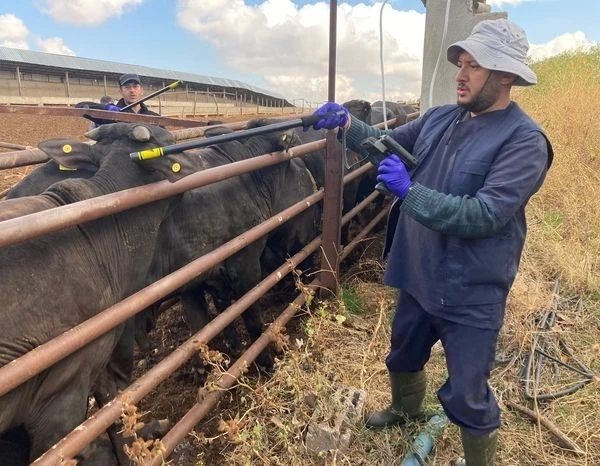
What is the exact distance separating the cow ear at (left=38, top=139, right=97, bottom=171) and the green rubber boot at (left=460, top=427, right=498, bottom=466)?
2279 mm

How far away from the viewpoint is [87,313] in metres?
2.12

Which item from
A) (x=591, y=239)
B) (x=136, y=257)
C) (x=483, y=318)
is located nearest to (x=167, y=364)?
(x=136, y=257)

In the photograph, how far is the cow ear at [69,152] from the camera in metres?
2.47

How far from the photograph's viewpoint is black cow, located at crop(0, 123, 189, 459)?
6.10ft

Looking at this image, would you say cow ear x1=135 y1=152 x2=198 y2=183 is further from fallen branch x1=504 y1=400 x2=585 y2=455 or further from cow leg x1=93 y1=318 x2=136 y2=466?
fallen branch x1=504 y1=400 x2=585 y2=455

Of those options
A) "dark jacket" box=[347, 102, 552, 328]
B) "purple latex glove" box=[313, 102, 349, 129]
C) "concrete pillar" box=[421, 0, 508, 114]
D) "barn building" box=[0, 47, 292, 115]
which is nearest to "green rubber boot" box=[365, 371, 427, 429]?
"dark jacket" box=[347, 102, 552, 328]

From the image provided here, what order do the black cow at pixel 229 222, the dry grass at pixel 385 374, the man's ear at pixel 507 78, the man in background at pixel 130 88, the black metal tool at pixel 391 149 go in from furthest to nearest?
the man in background at pixel 130 88
the black cow at pixel 229 222
the dry grass at pixel 385 374
the black metal tool at pixel 391 149
the man's ear at pixel 507 78

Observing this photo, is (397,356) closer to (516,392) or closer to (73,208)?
(516,392)

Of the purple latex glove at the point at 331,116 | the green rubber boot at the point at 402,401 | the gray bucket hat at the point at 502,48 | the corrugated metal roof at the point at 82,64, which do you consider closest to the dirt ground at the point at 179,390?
the green rubber boot at the point at 402,401

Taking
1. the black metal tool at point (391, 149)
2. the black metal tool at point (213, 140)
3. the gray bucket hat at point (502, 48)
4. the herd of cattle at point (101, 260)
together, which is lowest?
the herd of cattle at point (101, 260)

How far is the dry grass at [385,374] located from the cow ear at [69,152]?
147 cm

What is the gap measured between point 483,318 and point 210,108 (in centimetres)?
3570

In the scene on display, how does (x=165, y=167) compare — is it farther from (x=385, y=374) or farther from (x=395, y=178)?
(x=385, y=374)

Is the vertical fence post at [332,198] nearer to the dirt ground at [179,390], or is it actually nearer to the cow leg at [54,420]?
the dirt ground at [179,390]
